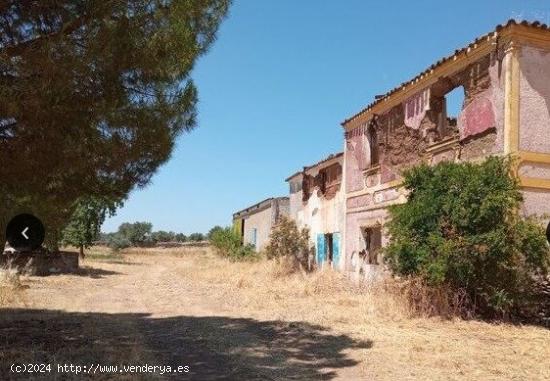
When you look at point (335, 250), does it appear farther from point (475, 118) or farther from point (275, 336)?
point (275, 336)

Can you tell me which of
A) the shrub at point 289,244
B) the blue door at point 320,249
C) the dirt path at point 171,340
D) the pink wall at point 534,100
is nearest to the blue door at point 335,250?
the blue door at point 320,249

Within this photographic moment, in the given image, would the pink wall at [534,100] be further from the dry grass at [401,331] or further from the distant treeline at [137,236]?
the distant treeline at [137,236]

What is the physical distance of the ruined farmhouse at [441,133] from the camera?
37.1 ft

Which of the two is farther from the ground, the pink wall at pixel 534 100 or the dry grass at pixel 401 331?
the pink wall at pixel 534 100

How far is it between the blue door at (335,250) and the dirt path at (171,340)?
6437mm

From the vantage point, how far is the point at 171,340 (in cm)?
856

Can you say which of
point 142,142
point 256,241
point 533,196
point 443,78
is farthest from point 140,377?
point 256,241

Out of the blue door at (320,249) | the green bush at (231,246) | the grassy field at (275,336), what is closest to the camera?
the grassy field at (275,336)

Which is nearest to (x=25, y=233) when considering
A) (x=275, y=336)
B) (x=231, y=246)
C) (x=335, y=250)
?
(x=275, y=336)

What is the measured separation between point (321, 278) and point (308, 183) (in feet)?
25.2

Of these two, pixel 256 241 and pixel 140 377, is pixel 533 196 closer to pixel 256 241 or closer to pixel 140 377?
pixel 140 377

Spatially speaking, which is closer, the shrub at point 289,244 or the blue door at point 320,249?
the blue door at point 320,249

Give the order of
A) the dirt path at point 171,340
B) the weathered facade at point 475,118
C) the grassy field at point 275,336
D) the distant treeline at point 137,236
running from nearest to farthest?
the dirt path at point 171,340 < the grassy field at point 275,336 < the weathered facade at point 475,118 < the distant treeline at point 137,236

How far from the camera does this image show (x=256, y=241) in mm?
36375
